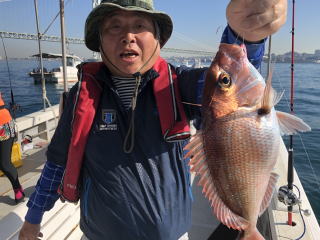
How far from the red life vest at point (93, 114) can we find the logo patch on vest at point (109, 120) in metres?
0.07

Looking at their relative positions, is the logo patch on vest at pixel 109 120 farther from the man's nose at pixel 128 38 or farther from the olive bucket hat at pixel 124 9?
the olive bucket hat at pixel 124 9

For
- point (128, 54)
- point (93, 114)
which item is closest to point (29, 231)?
point (93, 114)

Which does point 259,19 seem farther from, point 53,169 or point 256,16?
point 53,169

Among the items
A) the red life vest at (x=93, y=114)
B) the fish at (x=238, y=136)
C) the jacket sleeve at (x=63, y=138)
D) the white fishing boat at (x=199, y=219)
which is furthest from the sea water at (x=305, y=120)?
the jacket sleeve at (x=63, y=138)

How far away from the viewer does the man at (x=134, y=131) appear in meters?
1.57

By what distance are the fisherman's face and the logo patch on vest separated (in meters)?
0.25

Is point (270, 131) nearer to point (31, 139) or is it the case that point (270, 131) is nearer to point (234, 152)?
point (234, 152)

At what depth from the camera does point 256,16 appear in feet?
4.19

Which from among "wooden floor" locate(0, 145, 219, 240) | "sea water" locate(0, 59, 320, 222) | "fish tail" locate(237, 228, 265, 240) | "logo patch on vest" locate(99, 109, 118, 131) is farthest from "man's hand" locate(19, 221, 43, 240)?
"sea water" locate(0, 59, 320, 222)

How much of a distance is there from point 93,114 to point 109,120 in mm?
104

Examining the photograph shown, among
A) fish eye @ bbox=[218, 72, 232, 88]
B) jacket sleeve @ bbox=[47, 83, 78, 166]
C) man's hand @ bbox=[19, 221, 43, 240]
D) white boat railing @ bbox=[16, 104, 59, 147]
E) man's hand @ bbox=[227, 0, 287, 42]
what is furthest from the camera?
white boat railing @ bbox=[16, 104, 59, 147]

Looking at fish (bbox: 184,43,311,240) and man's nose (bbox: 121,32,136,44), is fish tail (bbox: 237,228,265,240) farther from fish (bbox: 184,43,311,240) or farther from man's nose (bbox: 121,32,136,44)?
man's nose (bbox: 121,32,136,44)

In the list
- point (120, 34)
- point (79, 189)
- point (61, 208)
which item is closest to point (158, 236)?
point (79, 189)

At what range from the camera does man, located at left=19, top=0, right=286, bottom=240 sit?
61.7 inches
